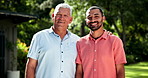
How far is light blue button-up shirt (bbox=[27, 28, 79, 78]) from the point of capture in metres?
3.35

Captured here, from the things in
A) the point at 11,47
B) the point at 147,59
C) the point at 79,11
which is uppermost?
the point at 79,11

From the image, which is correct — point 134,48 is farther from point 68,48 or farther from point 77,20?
point 68,48

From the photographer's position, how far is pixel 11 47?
10.9 m

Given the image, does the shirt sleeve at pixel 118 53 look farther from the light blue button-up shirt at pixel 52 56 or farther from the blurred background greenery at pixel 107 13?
the blurred background greenery at pixel 107 13

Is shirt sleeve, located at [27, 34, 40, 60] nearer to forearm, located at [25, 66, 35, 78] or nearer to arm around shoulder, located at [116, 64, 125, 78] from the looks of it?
forearm, located at [25, 66, 35, 78]

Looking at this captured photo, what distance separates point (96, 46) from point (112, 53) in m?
0.21

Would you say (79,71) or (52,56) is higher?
(52,56)

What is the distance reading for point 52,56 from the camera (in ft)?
11.0

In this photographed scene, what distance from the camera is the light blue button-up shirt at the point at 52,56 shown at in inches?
132

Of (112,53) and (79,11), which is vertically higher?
(79,11)

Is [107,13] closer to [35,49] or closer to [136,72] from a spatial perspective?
[136,72]

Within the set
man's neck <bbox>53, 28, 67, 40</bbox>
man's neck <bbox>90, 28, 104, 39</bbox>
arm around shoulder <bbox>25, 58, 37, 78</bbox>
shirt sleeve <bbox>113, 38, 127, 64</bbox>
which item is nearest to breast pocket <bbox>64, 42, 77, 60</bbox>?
man's neck <bbox>53, 28, 67, 40</bbox>

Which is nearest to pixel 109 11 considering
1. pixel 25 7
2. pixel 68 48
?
pixel 25 7

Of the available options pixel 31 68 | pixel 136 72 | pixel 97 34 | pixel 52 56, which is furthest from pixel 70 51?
pixel 136 72
